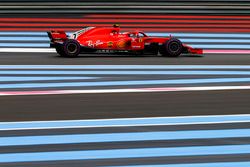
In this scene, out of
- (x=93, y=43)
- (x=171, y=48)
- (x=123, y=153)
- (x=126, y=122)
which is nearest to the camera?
(x=123, y=153)

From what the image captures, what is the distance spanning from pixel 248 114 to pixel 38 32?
1110 centimetres

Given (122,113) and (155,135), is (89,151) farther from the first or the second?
(122,113)

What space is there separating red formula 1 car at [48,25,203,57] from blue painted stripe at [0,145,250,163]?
28.3 feet

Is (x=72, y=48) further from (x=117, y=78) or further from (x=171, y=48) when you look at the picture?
(x=117, y=78)

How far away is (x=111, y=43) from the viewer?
52.0 ft

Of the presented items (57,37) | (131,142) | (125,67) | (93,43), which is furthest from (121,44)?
(131,142)

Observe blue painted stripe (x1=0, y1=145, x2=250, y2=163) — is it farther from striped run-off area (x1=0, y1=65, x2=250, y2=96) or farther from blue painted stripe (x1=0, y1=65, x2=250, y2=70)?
blue painted stripe (x1=0, y1=65, x2=250, y2=70)

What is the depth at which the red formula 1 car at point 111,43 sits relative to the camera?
15555 millimetres

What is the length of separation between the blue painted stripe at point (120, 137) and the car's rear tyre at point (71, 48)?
25.6ft

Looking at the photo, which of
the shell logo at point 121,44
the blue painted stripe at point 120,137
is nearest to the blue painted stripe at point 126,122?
the blue painted stripe at point 120,137

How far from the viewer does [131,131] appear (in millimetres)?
8031

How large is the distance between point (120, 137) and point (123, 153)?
0.74 metres

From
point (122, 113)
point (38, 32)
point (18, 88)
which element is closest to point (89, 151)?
point (122, 113)

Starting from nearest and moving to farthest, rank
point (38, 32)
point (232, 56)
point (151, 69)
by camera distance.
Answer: point (151, 69)
point (232, 56)
point (38, 32)
